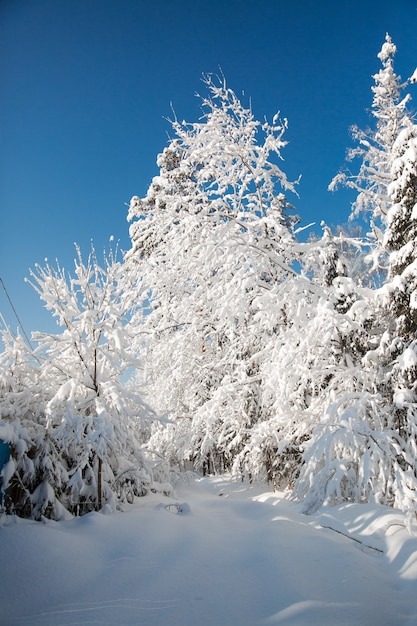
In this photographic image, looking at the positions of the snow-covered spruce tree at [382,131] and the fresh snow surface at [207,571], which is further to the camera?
the snow-covered spruce tree at [382,131]

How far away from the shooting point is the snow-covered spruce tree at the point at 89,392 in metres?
5.18

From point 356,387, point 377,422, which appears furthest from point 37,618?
point 356,387

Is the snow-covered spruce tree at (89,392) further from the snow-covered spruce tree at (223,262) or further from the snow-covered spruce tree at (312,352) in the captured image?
Result: the snow-covered spruce tree at (312,352)

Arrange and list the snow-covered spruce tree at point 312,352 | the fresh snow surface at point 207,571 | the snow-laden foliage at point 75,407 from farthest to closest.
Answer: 1. the snow-covered spruce tree at point 312,352
2. the snow-laden foliage at point 75,407
3. the fresh snow surface at point 207,571

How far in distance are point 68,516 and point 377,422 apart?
498 centimetres

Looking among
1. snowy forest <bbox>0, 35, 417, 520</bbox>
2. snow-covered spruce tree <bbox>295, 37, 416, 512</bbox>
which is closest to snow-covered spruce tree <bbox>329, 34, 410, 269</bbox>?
snowy forest <bbox>0, 35, 417, 520</bbox>

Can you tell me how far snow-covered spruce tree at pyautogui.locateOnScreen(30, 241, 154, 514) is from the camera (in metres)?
5.18

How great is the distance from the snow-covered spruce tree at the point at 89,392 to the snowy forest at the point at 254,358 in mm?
25

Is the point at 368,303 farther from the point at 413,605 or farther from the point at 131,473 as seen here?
the point at 131,473

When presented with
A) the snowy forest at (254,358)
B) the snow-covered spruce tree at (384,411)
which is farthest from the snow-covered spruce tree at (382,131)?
the snow-covered spruce tree at (384,411)

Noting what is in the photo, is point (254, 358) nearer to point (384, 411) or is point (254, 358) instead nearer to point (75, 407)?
point (384, 411)

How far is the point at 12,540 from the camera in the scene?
3.48m

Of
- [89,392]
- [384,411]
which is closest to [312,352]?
[384,411]

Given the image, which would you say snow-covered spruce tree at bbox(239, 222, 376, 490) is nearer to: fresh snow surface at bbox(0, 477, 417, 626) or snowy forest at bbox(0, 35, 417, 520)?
snowy forest at bbox(0, 35, 417, 520)
